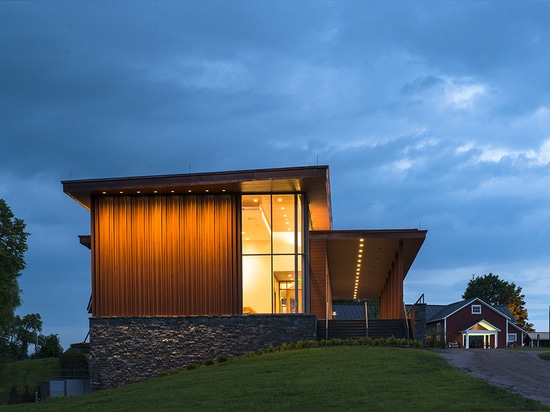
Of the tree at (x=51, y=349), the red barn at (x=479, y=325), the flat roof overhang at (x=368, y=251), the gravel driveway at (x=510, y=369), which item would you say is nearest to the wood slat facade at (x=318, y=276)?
the flat roof overhang at (x=368, y=251)

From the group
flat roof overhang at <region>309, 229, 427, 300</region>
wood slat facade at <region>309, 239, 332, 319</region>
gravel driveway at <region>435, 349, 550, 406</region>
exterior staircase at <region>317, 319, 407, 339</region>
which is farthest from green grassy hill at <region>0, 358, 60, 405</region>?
gravel driveway at <region>435, 349, 550, 406</region>

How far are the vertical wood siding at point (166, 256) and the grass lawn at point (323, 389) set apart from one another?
6.12 meters

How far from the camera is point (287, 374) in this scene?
745 inches

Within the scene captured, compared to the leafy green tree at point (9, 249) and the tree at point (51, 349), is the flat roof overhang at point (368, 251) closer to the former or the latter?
the leafy green tree at point (9, 249)

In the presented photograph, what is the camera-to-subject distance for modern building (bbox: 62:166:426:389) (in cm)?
2794

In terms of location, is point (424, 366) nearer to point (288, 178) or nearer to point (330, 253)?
point (288, 178)

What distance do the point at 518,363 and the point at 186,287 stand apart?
12.1m

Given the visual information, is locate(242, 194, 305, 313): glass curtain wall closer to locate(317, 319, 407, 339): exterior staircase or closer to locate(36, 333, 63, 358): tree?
locate(317, 319, 407, 339): exterior staircase

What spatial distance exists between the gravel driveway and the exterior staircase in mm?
3927

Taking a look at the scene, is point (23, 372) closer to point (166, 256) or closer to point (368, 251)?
point (166, 256)

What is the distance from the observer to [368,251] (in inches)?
1500

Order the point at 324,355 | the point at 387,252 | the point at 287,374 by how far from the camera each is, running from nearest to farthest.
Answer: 1. the point at 287,374
2. the point at 324,355
3. the point at 387,252

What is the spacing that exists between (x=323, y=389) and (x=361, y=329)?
45.2 ft

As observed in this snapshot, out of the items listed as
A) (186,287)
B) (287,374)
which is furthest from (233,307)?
(287,374)
